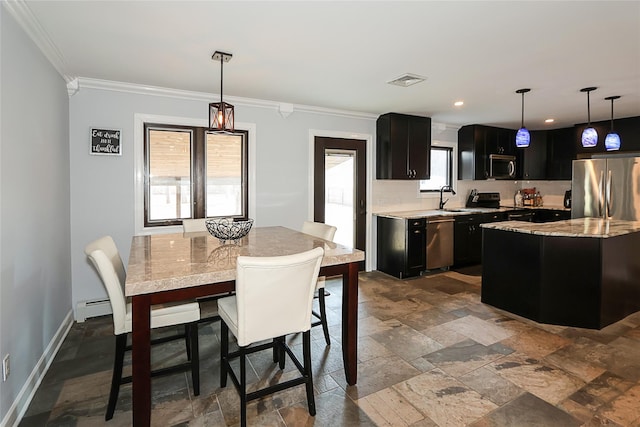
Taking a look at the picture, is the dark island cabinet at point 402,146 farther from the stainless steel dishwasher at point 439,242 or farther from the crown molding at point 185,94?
the stainless steel dishwasher at point 439,242

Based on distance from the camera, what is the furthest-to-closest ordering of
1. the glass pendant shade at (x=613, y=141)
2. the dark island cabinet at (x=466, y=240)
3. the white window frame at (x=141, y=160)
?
1. the dark island cabinet at (x=466, y=240)
2. the glass pendant shade at (x=613, y=141)
3. the white window frame at (x=141, y=160)

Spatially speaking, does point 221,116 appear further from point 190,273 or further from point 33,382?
point 33,382

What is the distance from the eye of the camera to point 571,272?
3.26 metres

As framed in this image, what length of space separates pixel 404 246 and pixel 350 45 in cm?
297

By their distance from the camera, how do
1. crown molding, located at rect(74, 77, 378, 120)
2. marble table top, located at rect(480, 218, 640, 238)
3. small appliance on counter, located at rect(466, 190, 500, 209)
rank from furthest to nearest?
1. small appliance on counter, located at rect(466, 190, 500, 209)
2. crown molding, located at rect(74, 77, 378, 120)
3. marble table top, located at rect(480, 218, 640, 238)

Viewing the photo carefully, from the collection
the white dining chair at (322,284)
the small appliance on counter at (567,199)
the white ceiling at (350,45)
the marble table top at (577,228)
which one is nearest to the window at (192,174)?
the white ceiling at (350,45)

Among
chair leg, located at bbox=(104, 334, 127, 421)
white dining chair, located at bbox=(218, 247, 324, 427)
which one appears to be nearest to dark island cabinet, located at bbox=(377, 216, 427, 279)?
white dining chair, located at bbox=(218, 247, 324, 427)

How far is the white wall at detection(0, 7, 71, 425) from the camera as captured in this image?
1.94m

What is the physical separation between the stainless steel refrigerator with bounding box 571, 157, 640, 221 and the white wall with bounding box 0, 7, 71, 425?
21.4ft

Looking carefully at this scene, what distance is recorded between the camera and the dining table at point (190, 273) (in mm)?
1686

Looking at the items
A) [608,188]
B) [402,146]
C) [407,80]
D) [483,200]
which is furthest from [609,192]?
[407,80]

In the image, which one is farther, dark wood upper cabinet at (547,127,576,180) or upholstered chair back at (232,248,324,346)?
dark wood upper cabinet at (547,127,576,180)

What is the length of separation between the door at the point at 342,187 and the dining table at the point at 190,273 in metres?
1.94

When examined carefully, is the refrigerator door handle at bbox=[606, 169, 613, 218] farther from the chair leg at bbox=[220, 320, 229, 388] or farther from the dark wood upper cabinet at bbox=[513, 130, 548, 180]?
the chair leg at bbox=[220, 320, 229, 388]
